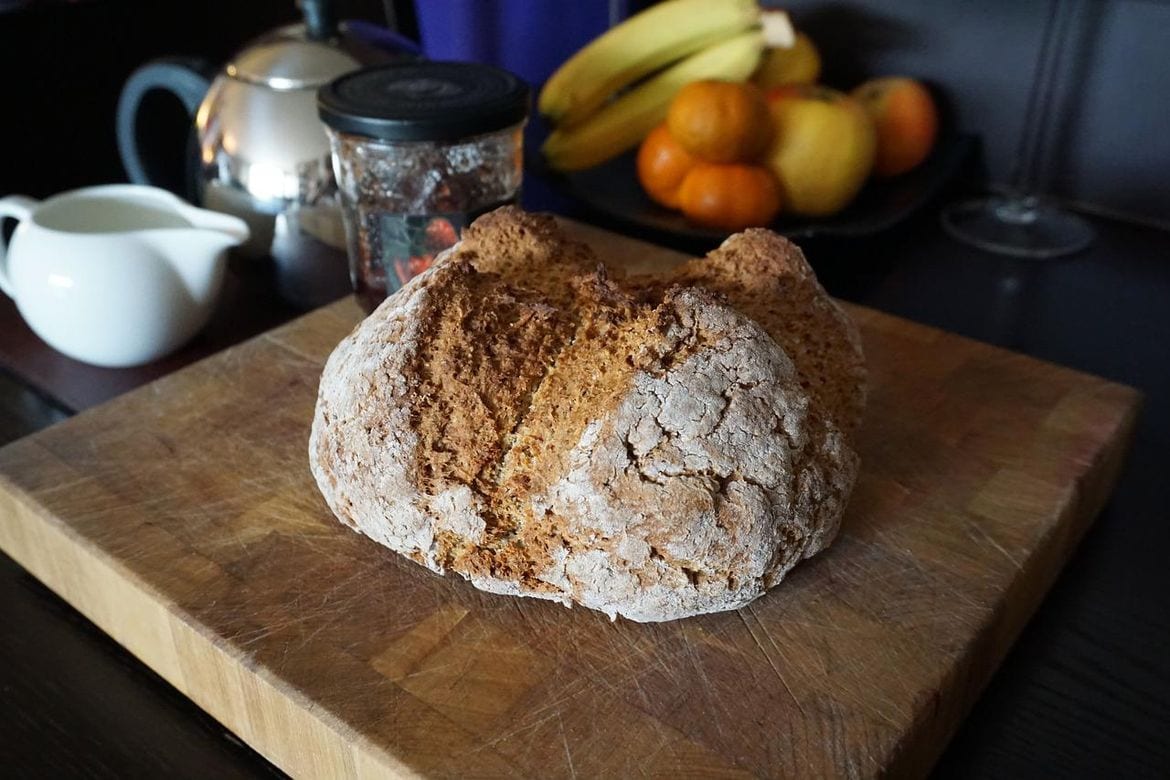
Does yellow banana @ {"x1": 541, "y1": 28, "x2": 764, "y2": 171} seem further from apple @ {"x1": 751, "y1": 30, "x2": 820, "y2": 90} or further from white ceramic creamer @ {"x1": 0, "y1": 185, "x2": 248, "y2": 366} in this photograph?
white ceramic creamer @ {"x1": 0, "y1": 185, "x2": 248, "y2": 366}

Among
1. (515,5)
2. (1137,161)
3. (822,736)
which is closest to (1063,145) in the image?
(1137,161)

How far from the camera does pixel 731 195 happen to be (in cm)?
125

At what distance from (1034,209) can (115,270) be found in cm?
120

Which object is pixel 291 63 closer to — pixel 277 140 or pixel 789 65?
pixel 277 140

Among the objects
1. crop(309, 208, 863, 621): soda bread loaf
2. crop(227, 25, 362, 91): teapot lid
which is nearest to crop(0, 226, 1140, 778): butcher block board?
crop(309, 208, 863, 621): soda bread loaf

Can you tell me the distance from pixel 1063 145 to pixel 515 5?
809 mm

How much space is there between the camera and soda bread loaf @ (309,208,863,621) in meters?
0.66

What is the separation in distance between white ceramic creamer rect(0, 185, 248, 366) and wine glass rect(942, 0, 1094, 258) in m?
0.98

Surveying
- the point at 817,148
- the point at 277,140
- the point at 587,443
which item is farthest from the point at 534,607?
the point at 817,148

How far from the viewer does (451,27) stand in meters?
1.45

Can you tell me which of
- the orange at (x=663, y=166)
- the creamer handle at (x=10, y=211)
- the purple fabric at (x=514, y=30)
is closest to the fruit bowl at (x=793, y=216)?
the orange at (x=663, y=166)

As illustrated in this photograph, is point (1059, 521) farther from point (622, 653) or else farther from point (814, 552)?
point (622, 653)

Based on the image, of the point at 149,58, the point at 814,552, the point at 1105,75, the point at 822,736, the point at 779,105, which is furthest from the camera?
the point at 149,58

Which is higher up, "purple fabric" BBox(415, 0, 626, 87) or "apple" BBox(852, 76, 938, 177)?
"purple fabric" BBox(415, 0, 626, 87)
